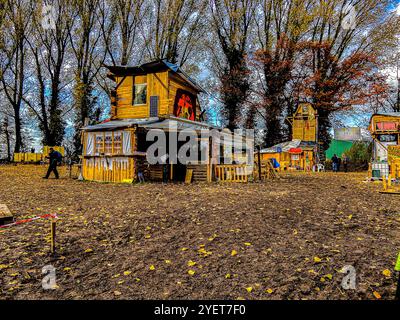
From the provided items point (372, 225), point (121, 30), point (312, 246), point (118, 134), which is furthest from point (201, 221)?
point (121, 30)

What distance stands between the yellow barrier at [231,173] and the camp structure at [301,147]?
18.3m

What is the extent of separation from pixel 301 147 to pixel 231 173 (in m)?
19.9

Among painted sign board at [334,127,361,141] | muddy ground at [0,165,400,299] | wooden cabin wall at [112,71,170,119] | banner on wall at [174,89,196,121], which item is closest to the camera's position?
muddy ground at [0,165,400,299]

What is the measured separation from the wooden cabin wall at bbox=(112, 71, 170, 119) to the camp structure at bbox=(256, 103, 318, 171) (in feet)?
60.4

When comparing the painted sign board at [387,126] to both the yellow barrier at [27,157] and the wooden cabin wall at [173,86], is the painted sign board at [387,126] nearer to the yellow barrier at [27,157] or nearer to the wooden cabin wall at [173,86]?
the wooden cabin wall at [173,86]

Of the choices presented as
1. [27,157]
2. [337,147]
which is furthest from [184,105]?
[337,147]

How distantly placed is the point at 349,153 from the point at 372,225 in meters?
30.5

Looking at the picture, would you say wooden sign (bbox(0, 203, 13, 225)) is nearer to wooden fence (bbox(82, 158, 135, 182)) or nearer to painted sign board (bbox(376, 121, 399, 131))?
wooden fence (bbox(82, 158, 135, 182))

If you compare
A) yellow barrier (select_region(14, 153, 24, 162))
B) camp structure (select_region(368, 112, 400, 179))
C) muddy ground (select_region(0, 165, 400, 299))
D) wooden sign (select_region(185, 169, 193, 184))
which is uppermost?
camp structure (select_region(368, 112, 400, 179))

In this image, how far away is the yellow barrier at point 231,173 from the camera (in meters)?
16.2

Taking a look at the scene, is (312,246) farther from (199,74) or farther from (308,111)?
(199,74)

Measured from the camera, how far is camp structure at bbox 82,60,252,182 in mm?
16406

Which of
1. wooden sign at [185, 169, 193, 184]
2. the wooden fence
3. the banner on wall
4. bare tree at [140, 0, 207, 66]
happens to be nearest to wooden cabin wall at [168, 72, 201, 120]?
the banner on wall

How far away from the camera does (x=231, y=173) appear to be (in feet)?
54.4
